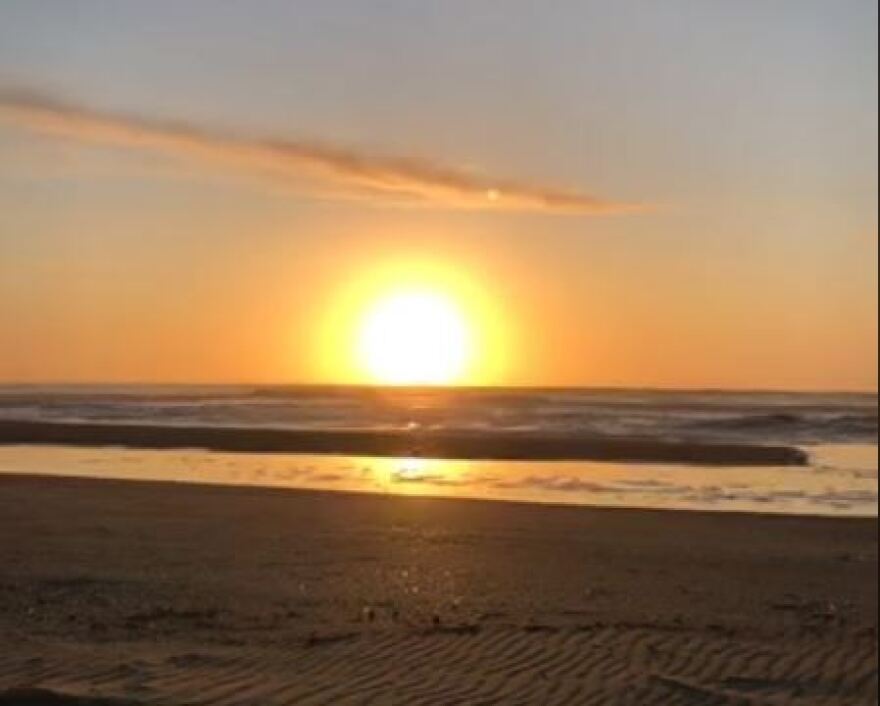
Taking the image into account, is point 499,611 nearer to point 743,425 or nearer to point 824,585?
point 824,585

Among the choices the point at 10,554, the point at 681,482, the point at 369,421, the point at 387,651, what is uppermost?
the point at 369,421

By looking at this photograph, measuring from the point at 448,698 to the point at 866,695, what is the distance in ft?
6.12

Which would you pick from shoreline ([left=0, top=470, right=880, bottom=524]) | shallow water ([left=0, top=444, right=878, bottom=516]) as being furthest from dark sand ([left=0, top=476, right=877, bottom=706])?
shallow water ([left=0, top=444, right=878, bottom=516])

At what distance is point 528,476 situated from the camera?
19.9 metres

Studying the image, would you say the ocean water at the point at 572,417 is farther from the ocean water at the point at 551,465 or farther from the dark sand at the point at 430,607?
the dark sand at the point at 430,607

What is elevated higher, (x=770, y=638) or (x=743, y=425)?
(x=743, y=425)

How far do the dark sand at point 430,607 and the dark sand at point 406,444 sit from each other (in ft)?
34.7

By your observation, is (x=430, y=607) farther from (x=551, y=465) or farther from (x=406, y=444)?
(x=406, y=444)

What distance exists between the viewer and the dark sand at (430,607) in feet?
20.0

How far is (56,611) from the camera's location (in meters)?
7.57

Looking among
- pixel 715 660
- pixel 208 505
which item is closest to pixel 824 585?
pixel 715 660

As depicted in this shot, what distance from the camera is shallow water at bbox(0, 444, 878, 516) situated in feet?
53.0

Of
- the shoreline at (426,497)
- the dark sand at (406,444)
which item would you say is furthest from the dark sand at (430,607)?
the dark sand at (406,444)

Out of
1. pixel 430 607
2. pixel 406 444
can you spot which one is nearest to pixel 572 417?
pixel 406 444
